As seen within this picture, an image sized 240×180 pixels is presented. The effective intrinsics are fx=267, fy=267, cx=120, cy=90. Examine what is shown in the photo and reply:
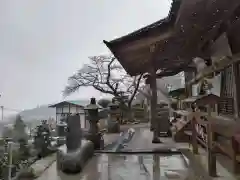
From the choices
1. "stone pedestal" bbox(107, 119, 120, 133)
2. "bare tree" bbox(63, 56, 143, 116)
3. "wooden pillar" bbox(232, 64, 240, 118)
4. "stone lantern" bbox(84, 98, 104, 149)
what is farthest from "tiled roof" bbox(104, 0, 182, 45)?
"bare tree" bbox(63, 56, 143, 116)

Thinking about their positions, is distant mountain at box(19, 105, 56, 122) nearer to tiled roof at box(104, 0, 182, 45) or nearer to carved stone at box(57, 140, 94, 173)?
carved stone at box(57, 140, 94, 173)

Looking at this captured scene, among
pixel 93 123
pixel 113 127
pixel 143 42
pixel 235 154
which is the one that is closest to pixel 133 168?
pixel 235 154

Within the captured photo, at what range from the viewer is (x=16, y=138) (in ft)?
31.0

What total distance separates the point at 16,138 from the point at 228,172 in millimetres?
7162

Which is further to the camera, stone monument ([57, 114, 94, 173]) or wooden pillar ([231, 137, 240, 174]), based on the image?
stone monument ([57, 114, 94, 173])

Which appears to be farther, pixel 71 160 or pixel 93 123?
pixel 93 123

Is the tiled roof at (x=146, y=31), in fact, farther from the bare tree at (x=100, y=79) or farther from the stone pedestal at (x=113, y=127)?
the bare tree at (x=100, y=79)

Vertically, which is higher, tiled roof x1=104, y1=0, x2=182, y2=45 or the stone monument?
tiled roof x1=104, y1=0, x2=182, y2=45

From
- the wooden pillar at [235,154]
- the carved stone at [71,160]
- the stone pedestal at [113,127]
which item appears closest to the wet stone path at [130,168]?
the carved stone at [71,160]

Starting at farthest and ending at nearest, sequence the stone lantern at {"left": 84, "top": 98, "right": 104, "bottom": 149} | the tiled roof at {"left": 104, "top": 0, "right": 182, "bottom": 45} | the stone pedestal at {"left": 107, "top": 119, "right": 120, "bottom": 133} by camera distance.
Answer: the stone pedestal at {"left": 107, "top": 119, "right": 120, "bottom": 133}, the stone lantern at {"left": 84, "top": 98, "right": 104, "bottom": 149}, the tiled roof at {"left": 104, "top": 0, "right": 182, "bottom": 45}

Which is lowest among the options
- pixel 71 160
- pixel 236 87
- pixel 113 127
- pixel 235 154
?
pixel 71 160

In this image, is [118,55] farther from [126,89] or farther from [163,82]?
[163,82]

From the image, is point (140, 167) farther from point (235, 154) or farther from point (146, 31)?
point (146, 31)

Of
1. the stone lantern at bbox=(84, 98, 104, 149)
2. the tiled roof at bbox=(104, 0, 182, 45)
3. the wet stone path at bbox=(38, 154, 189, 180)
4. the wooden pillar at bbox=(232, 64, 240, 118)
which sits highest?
the tiled roof at bbox=(104, 0, 182, 45)
